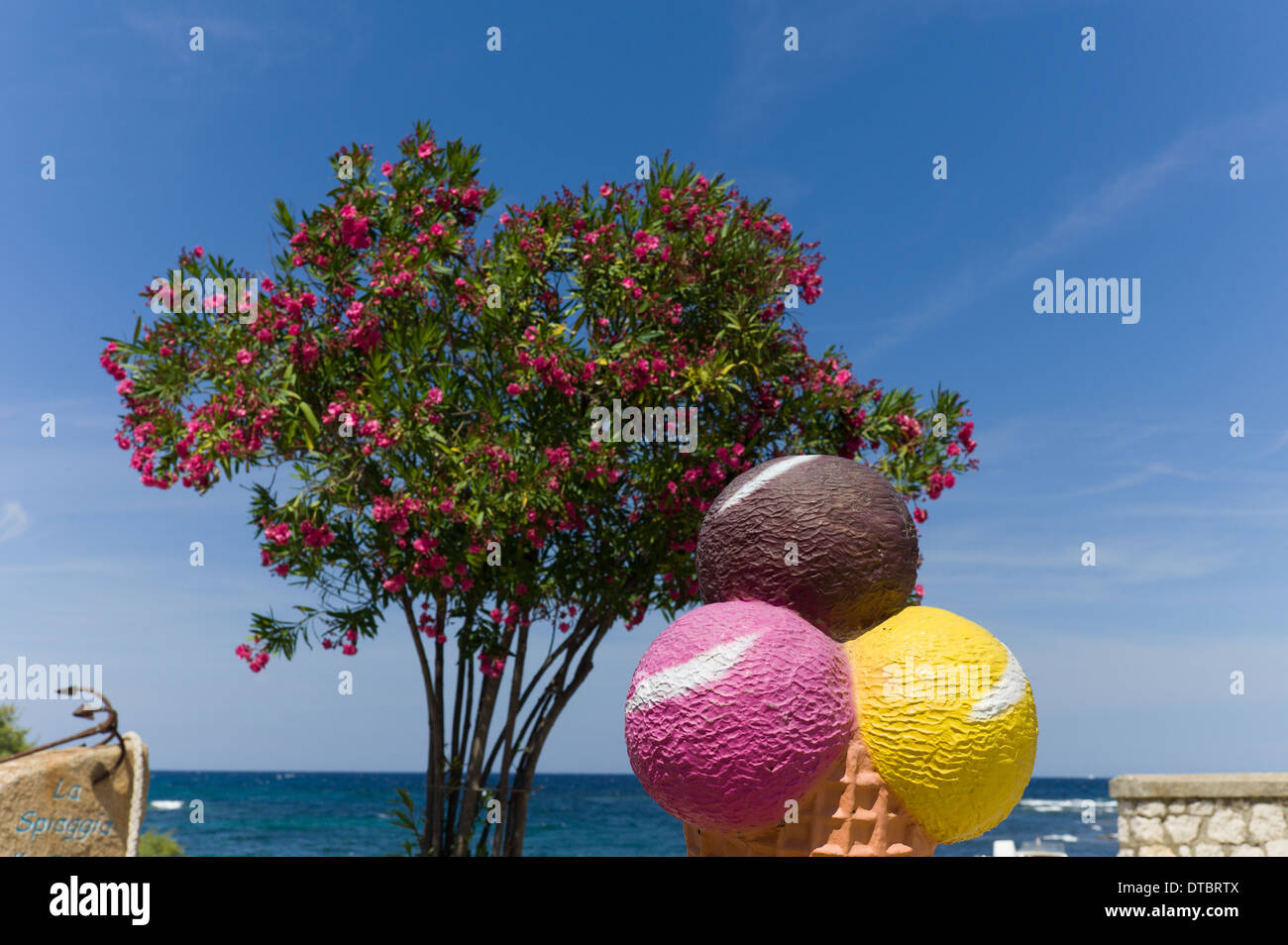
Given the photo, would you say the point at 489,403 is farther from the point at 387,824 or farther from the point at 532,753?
the point at 387,824

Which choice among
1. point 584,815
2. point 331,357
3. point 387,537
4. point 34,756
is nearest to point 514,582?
point 387,537

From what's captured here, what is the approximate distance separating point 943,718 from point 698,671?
34.6 inches

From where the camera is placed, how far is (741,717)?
3.53 meters

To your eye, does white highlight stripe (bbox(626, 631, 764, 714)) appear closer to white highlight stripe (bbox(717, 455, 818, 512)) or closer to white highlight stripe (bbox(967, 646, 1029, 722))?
white highlight stripe (bbox(717, 455, 818, 512))

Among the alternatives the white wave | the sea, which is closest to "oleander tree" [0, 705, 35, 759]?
the sea

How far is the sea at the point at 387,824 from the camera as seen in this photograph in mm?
35812

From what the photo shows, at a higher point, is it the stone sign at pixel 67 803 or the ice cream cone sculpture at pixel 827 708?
the ice cream cone sculpture at pixel 827 708

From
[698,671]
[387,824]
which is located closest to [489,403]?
[698,671]

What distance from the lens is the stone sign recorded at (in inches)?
214

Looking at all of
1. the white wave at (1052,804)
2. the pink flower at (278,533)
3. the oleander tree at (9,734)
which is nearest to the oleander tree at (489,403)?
the pink flower at (278,533)

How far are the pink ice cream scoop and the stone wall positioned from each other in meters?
6.99

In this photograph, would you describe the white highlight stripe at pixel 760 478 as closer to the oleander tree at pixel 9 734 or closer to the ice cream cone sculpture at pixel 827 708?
the ice cream cone sculpture at pixel 827 708

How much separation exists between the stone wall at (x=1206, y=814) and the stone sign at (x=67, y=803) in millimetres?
8166
